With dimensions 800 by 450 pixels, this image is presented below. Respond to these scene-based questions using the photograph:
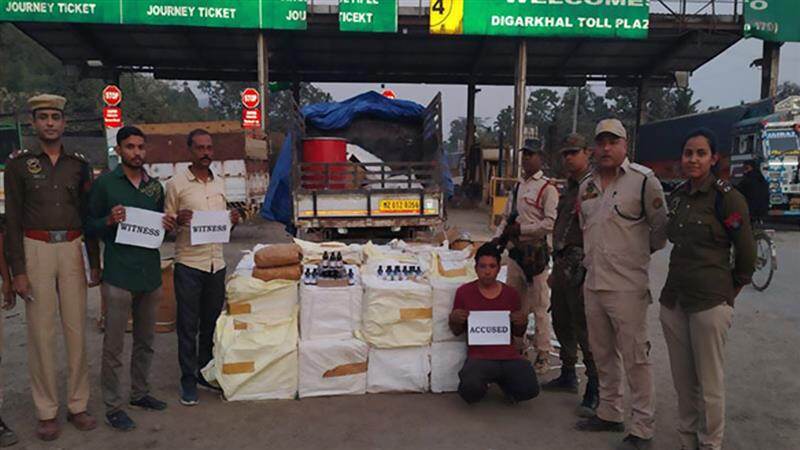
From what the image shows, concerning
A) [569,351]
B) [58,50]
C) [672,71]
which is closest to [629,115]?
[672,71]

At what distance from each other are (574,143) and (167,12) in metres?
12.8

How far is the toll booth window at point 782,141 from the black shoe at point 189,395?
17012mm

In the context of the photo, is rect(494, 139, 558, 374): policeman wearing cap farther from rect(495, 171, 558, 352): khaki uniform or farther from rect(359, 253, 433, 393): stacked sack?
rect(359, 253, 433, 393): stacked sack

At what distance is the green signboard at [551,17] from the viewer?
14305 millimetres

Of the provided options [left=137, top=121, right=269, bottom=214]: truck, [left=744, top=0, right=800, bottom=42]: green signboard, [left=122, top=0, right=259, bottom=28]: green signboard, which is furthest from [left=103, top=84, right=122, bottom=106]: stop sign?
[left=744, top=0, right=800, bottom=42]: green signboard

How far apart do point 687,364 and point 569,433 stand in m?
0.90

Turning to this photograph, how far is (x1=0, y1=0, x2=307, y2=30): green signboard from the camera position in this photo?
1320 cm

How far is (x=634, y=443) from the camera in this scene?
3.33m

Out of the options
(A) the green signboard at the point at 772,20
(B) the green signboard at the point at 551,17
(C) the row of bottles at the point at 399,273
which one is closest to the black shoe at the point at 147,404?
(C) the row of bottles at the point at 399,273

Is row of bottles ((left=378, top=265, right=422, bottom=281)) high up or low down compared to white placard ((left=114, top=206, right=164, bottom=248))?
down

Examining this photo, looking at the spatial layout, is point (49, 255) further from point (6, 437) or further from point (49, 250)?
point (6, 437)

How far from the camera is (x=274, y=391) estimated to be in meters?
4.05

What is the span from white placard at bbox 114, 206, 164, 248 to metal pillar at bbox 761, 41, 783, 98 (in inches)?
747

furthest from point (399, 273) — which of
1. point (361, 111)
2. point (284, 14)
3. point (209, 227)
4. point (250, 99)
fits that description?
point (250, 99)
